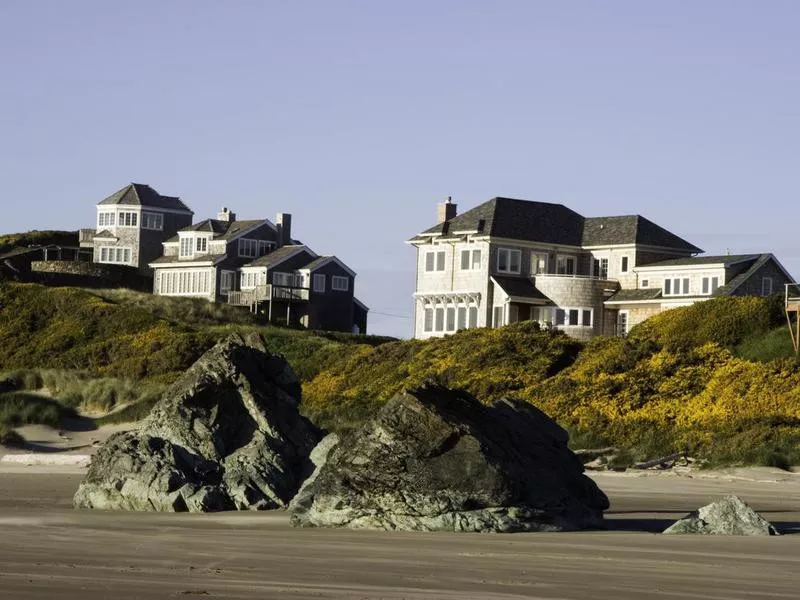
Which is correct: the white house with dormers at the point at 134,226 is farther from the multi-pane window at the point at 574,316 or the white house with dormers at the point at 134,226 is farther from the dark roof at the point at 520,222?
the multi-pane window at the point at 574,316

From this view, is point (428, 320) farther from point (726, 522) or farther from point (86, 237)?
point (726, 522)

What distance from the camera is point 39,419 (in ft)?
127

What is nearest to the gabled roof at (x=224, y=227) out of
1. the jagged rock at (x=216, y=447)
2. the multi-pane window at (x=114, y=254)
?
the multi-pane window at (x=114, y=254)

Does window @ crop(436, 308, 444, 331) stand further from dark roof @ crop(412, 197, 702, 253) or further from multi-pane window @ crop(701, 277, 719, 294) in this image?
multi-pane window @ crop(701, 277, 719, 294)

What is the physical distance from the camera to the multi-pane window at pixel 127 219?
95688 mm

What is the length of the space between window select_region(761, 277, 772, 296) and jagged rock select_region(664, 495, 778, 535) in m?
44.1

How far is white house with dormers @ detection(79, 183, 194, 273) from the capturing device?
9550 cm

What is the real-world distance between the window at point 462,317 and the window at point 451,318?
1.17ft

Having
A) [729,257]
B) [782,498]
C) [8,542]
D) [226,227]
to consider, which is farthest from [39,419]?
[226,227]

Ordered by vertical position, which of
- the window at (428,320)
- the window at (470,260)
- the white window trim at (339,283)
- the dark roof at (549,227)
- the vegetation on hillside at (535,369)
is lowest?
the vegetation on hillside at (535,369)

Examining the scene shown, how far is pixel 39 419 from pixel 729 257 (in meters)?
33.9

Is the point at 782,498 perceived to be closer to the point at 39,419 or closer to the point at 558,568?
the point at 558,568

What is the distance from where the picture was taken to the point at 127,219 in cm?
9612

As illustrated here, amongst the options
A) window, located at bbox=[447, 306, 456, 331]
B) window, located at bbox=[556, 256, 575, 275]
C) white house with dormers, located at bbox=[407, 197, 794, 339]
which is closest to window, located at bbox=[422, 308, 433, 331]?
white house with dormers, located at bbox=[407, 197, 794, 339]
